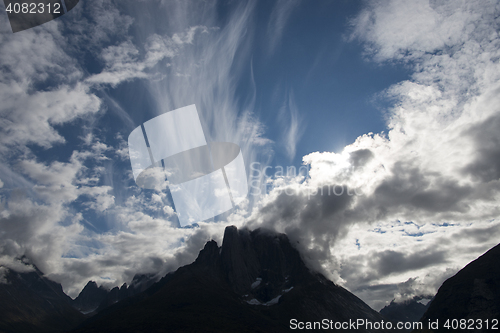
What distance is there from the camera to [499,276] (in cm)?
9256

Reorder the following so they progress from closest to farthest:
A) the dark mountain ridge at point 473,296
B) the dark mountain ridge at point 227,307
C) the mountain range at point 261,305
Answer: the dark mountain ridge at point 473,296 → the mountain range at point 261,305 → the dark mountain ridge at point 227,307

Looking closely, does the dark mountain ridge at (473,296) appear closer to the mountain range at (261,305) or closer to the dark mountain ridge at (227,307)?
the mountain range at (261,305)

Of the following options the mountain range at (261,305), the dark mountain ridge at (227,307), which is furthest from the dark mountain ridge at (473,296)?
the dark mountain ridge at (227,307)

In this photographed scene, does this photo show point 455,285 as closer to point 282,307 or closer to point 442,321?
point 442,321

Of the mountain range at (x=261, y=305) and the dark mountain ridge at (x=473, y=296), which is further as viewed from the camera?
the mountain range at (x=261, y=305)

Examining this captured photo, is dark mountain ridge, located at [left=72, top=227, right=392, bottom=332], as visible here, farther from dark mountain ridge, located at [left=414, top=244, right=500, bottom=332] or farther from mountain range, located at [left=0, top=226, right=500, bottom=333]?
dark mountain ridge, located at [left=414, top=244, right=500, bottom=332]

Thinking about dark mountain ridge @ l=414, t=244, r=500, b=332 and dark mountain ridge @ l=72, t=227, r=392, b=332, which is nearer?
dark mountain ridge @ l=414, t=244, r=500, b=332

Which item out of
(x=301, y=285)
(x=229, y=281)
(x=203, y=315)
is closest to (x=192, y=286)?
(x=229, y=281)

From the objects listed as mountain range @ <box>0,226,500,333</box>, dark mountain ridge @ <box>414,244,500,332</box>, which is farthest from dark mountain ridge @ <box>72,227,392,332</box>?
dark mountain ridge @ <box>414,244,500,332</box>

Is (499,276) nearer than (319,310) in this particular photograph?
Yes

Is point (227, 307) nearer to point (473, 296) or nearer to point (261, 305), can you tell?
point (261, 305)

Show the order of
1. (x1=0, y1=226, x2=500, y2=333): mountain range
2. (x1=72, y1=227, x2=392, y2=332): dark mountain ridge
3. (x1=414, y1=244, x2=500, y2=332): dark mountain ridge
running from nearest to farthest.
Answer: (x1=414, y1=244, x2=500, y2=332): dark mountain ridge, (x1=0, y1=226, x2=500, y2=333): mountain range, (x1=72, y1=227, x2=392, y2=332): dark mountain ridge

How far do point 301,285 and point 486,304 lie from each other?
121 m

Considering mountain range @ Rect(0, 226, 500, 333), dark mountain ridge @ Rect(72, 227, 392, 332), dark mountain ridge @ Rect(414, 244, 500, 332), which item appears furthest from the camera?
dark mountain ridge @ Rect(72, 227, 392, 332)
